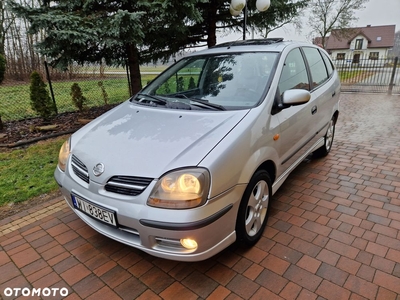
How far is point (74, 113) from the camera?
7.33m

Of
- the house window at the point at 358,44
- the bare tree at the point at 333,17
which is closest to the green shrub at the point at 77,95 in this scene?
the bare tree at the point at 333,17

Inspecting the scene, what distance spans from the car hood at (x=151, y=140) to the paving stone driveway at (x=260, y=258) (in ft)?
2.60

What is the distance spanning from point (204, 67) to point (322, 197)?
202 centimetres

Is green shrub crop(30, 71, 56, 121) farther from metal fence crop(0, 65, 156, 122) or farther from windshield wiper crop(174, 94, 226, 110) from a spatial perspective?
windshield wiper crop(174, 94, 226, 110)

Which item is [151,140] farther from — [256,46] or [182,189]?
[256,46]

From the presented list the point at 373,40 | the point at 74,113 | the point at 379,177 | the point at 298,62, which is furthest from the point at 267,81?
the point at 373,40

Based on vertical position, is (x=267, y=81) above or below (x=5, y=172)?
above

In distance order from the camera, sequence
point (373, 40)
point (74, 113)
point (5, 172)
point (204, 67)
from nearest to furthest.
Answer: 1. point (204, 67)
2. point (5, 172)
3. point (74, 113)
4. point (373, 40)

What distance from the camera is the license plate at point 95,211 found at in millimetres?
1859

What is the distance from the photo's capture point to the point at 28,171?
153 inches

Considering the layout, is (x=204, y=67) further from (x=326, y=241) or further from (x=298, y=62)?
(x=326, y=241)

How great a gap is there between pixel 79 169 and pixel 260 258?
161 cm

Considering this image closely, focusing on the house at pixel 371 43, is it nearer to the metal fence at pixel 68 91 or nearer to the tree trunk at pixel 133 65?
the metal fence at pixel 68 91

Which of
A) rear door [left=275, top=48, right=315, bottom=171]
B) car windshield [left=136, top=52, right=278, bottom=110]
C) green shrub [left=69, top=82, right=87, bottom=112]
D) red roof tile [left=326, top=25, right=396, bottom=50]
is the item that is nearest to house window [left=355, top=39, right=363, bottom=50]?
red roof tile [left=326, top=25, right=396, bottom=50]
